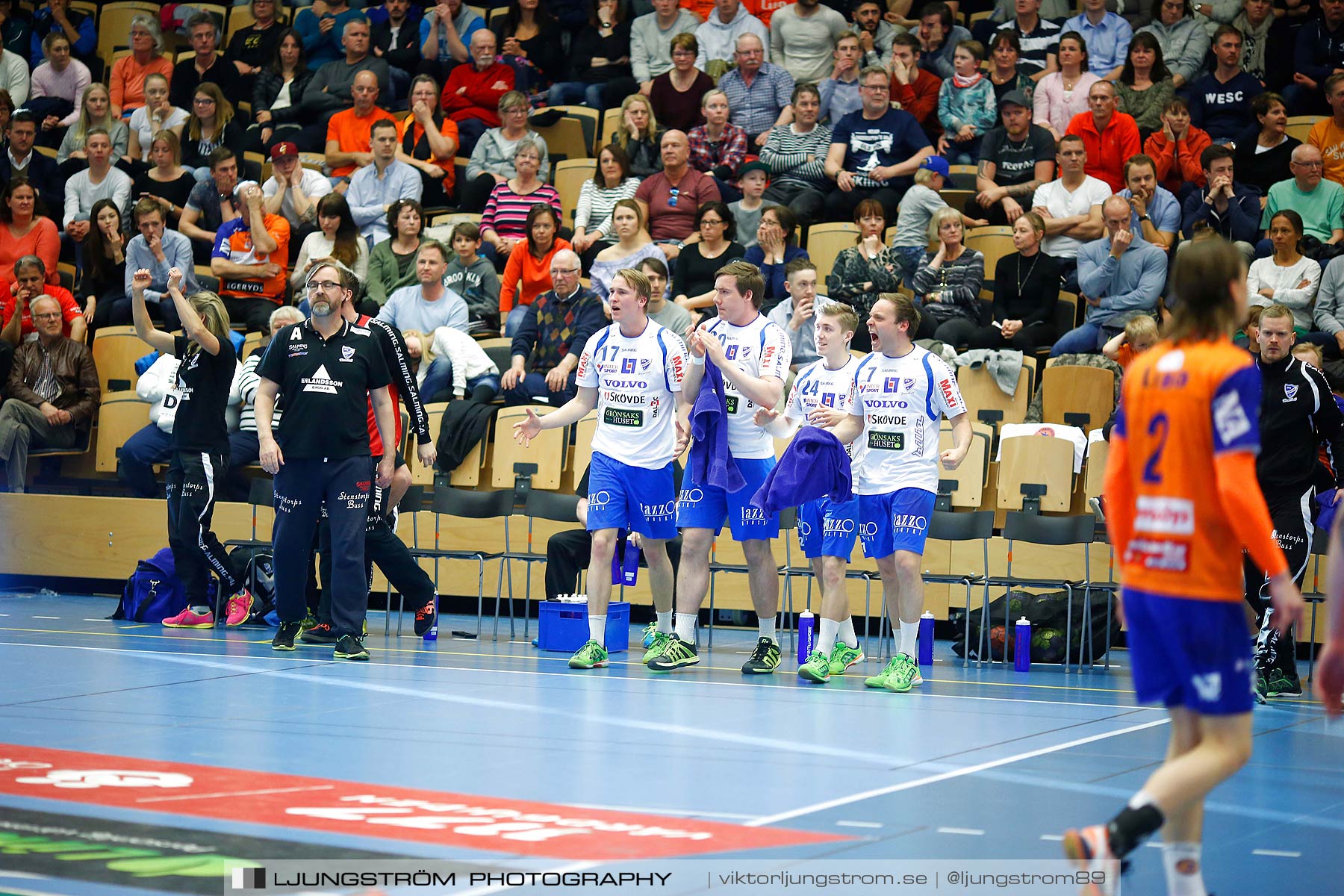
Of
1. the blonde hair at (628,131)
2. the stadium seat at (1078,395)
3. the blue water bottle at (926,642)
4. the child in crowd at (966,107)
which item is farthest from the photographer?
the blonde hair at (628,131)

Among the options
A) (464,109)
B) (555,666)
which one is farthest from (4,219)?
(555,666)

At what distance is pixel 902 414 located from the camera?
855cm

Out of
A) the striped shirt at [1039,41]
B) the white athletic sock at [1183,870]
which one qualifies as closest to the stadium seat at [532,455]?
the striped shirt at [1039,41]

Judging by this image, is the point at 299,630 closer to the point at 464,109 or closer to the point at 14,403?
the point at 14,403

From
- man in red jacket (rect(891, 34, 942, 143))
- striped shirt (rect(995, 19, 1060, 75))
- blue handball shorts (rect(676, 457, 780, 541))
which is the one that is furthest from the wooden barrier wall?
striped shirt (rect(995, 19, 1060, 75))

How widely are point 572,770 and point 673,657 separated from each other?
329 cm

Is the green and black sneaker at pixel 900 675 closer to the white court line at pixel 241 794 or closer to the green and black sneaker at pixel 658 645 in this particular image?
the green and black sneaker at pixel 658 645

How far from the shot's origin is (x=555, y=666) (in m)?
Result: 9.08

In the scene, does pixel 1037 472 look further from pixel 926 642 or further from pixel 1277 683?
pixel 1277 683

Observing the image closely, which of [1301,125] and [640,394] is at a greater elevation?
[1301,125]

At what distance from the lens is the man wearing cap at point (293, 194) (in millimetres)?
14711

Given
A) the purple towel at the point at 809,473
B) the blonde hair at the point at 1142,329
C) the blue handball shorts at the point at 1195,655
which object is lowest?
the blue handball shorts at the point at 1195,655

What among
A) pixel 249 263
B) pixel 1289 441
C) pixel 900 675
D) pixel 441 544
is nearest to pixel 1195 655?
pixel 900 675

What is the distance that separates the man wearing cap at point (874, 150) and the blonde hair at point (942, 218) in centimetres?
63
